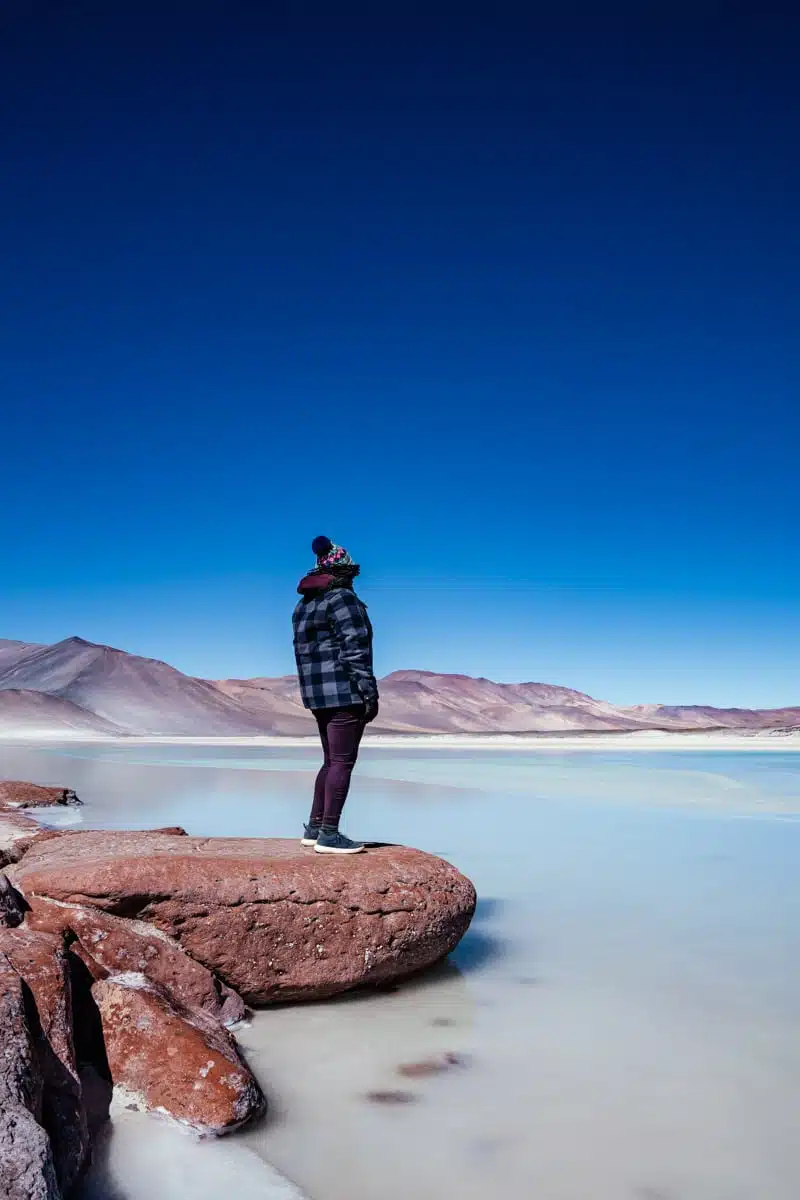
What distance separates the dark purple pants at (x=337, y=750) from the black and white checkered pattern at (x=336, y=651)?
0.08 metres

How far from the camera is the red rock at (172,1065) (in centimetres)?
280

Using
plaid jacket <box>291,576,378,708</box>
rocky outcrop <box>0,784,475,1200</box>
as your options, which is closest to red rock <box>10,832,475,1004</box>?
rocky outcrop <box>0,784,475,1200</box>

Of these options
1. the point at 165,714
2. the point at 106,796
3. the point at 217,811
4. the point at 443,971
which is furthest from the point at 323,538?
the point at 165,714

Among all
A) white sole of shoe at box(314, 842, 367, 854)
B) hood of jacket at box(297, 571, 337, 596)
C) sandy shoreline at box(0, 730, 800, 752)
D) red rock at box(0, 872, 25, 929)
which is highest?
hood of jacket at box(297, 571, 337, 596)

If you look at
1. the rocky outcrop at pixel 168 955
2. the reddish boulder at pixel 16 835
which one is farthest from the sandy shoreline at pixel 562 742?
the rocky outcrop at pixel 168 955

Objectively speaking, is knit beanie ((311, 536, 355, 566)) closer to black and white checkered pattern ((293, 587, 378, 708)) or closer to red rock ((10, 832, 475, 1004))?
black and white checkered pattern ((293, 587, 378, 708))

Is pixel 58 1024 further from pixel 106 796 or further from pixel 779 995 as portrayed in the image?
pixel 106 796

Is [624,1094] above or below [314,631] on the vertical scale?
below

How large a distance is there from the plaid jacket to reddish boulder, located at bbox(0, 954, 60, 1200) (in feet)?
8.13

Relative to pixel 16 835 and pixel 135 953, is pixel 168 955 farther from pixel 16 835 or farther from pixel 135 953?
pixel 16 835

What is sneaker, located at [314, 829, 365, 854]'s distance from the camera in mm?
4832

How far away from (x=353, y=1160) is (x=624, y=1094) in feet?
3.23

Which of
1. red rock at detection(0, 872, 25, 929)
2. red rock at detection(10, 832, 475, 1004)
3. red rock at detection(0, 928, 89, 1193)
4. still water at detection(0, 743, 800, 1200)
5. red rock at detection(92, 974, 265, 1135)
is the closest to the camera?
red rock at detection(0, 928, 89, 1193)

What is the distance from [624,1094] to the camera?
10.1ft
